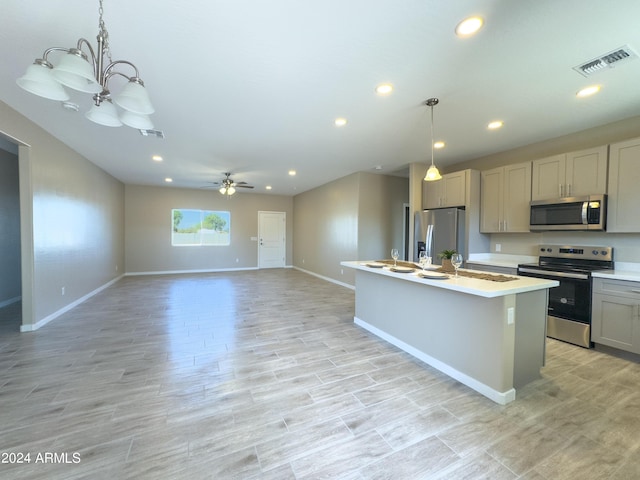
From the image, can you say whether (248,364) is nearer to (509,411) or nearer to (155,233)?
(509,411)

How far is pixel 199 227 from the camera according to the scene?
28.3ft

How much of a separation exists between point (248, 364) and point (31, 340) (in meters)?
2.88

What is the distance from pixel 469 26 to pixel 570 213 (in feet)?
9.92

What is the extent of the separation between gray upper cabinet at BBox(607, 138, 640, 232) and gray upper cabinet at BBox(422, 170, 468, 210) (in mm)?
1731

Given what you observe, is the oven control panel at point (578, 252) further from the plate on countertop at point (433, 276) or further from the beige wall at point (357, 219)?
the beige wall at point (357, 219)

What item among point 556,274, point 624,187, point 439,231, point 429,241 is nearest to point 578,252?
point 556,274

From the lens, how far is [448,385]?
2.34 m

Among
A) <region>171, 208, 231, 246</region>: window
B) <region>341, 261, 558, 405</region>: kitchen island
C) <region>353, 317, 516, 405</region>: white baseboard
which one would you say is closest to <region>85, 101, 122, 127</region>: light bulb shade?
<region>341, 261, 558, 405</region>: kitchen island

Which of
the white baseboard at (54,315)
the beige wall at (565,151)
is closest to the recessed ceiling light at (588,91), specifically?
the beige wall at (565,151)

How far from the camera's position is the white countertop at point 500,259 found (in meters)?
3.99

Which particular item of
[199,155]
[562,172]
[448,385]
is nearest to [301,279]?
[199,155]

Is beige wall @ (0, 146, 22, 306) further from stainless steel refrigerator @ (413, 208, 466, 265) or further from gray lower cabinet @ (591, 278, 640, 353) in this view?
gray lower cabinet @ (591, 278, 640, 353)

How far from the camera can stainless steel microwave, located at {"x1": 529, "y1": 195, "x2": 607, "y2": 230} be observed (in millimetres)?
3178

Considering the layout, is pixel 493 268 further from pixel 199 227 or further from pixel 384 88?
pixel 199 227
